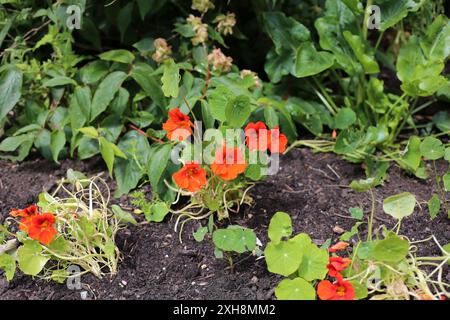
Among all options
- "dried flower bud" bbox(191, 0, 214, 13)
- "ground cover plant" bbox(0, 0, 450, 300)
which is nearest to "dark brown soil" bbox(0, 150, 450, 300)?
"ground cover plant" bbox(0, 0, 450, 300)

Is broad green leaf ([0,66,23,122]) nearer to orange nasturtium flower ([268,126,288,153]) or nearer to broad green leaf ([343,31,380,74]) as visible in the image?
orange nasturtium flower ([268,126,288,153])

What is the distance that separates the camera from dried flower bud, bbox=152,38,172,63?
2.39 metres

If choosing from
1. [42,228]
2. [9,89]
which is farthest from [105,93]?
[42,228]

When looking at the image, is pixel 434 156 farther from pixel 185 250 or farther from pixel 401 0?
pixel 185 250

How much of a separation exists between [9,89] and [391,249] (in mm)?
1474

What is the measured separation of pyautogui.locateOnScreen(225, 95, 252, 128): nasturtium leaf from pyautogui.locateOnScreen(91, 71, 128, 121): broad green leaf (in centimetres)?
56

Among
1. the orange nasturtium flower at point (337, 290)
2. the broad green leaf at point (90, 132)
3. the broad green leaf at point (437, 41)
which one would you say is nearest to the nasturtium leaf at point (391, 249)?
the orange nasturtium flower at point (337, 290)

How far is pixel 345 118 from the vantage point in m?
2.43

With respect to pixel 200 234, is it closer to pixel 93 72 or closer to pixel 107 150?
pixel 107 150

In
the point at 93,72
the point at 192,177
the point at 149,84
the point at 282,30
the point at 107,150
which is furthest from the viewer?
the point at 282,30

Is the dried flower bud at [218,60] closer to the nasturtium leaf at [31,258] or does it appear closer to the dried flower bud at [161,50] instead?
the dried flower bud at [161,50]

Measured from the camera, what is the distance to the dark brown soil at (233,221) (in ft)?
6.04

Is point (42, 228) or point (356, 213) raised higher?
point (42, 228)

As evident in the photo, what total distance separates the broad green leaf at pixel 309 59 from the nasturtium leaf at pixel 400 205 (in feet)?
2.37
